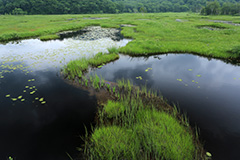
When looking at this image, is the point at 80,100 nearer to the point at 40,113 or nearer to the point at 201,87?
the point at 40,113

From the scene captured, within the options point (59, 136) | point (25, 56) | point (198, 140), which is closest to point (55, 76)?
point (59, 136)

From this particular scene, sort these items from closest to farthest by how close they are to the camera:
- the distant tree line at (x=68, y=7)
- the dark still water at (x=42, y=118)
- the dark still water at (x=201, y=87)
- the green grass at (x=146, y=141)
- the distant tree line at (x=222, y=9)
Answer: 1. the green grass at (x=146, y=141)
2. the dark still water at (x=42, y=118)
3. the dark still water at (x=201, y=87)
4. the distant tree line at (x=222, y=9)
5. the distant tree line at (x=68, y=7)

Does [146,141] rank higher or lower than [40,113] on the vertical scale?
higher

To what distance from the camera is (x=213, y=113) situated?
7.31 metres

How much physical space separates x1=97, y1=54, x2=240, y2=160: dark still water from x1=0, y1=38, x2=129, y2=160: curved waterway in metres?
4.08

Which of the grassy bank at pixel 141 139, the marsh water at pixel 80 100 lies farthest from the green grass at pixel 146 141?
the marsh water at pixel 80 100

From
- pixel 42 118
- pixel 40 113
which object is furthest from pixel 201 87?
pixel 40 113

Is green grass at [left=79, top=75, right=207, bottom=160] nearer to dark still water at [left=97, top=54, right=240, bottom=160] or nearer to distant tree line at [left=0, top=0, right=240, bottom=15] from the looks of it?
dark still water at [left=97, top=54, right=240, bottom=160]

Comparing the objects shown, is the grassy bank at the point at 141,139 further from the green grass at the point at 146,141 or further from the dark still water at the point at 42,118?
the dark still water at the point at 42,118

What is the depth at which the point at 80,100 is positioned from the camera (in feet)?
28.6

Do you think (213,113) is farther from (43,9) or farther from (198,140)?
(43,9)

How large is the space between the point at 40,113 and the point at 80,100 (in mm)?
2355

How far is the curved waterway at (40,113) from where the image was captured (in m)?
5.56

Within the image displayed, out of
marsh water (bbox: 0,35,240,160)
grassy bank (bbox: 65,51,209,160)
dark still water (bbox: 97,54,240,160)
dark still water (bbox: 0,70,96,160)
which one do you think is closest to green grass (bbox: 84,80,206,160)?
grassy bank (bbox: 65,51,209,160)
